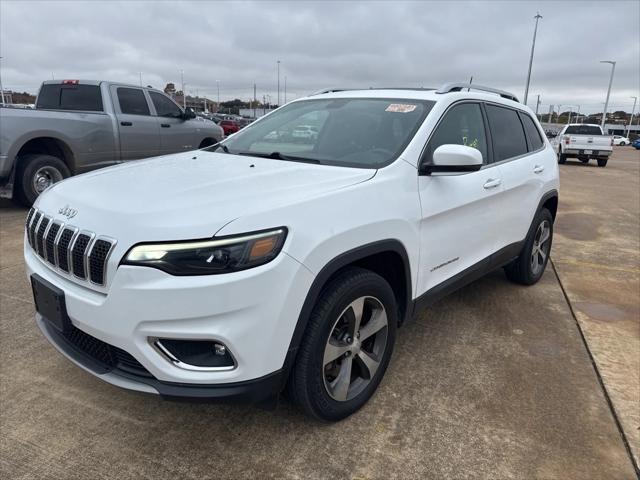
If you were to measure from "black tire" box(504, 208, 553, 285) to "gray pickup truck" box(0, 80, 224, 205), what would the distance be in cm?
636

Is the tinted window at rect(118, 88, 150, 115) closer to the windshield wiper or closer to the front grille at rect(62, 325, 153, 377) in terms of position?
the windshield wiper

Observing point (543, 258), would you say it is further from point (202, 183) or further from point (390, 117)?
point (202, 183)

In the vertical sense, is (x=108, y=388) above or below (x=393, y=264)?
below

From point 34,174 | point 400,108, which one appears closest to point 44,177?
point 34,174

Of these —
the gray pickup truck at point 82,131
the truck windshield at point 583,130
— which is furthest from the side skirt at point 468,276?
the truck windshield at point 583,130

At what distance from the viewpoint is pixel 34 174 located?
7148mm

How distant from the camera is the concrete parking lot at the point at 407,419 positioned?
2326 millimetres

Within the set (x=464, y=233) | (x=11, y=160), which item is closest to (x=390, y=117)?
(x=464, y=233)

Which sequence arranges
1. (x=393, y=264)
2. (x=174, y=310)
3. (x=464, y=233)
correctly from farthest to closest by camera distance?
1. (x=464, y=233)
2. (x=393, y=264)
3. (x=174, y=310)

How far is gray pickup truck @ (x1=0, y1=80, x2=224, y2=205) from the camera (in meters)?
6.94

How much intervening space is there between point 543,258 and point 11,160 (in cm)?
682

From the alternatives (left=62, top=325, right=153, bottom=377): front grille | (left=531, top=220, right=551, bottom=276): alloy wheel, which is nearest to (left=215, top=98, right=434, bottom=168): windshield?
(left=62, top=325, right=153, bottom=377): front grille

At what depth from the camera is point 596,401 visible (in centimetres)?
292

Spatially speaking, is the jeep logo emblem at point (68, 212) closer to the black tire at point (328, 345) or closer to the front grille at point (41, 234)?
the front grille at point (41, 234)
